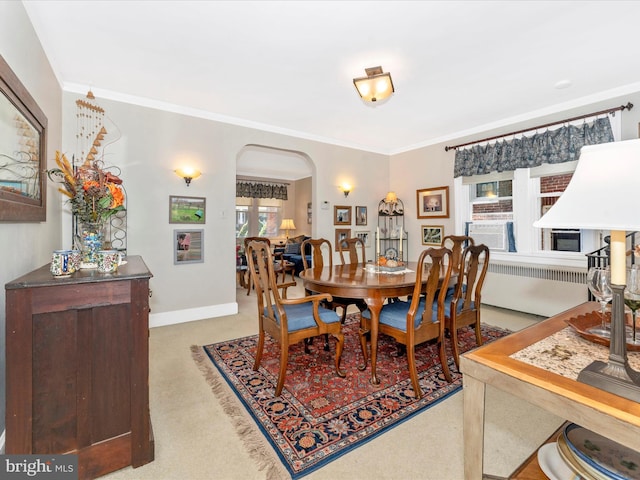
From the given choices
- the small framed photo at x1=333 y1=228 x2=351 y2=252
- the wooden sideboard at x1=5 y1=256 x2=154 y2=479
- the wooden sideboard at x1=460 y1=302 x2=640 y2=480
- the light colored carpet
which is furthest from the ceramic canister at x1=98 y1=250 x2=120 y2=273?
the small framed photo at x1=333 y1=228 x2=351 y2=252

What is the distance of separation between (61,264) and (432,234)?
193 inches

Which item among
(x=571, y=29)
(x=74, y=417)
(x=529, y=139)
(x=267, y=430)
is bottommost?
(x=267, y=430)

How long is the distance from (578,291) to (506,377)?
3.65m

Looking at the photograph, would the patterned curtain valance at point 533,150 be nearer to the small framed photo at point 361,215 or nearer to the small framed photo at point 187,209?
the small framed photo at point 361,215

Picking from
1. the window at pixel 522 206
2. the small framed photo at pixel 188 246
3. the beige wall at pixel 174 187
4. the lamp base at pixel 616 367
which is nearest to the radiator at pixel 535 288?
the window at pixel 522 206

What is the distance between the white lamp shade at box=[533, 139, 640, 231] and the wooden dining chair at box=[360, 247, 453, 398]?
116cm

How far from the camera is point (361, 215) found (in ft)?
17.9

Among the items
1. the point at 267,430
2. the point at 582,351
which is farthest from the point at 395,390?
the point at 582,351

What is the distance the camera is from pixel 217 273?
402cm

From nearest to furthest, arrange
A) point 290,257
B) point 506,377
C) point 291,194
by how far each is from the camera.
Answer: point 506,377 < point 290,257 < point 291,194

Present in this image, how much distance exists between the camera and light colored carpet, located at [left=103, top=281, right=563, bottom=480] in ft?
4.79

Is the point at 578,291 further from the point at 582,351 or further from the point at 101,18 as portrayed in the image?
the point at 101,18

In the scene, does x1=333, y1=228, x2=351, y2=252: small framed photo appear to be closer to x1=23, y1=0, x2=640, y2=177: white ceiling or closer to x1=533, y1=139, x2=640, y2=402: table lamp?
x1=23, y1=0, x2=640, y2=177: white ceiling

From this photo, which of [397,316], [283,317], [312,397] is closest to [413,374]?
[397,316]
